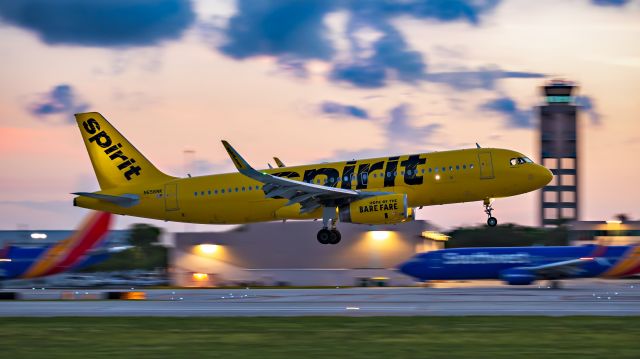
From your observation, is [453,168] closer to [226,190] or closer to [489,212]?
[489,212]

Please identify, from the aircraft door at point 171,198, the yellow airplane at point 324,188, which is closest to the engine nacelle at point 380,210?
the yellow airplane at point 324,188

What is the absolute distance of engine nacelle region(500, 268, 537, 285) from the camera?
221ft

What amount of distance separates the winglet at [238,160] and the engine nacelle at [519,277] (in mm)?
24533

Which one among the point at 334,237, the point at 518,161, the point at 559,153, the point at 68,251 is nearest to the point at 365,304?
the point at 334,237

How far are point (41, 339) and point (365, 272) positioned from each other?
5391 centimetres

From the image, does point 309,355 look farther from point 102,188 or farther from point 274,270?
point 274,270

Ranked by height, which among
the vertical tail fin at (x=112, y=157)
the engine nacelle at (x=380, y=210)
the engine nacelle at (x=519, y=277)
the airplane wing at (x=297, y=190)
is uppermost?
the vertical tail fin at (x=112, y=157)

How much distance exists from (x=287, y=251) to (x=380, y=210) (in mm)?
38197

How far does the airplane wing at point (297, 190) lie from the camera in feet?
168

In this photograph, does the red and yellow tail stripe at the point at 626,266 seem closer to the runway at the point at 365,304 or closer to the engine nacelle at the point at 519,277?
the engine nacelle at the point at 519,277

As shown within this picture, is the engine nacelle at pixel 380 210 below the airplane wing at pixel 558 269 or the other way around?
the other way around

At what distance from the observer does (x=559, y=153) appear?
16125cm

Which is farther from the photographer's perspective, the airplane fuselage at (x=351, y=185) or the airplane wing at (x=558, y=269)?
the airplane wing at (x=558, y=269)

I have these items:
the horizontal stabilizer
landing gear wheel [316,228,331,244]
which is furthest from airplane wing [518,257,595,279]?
the horizontal stabilizer
